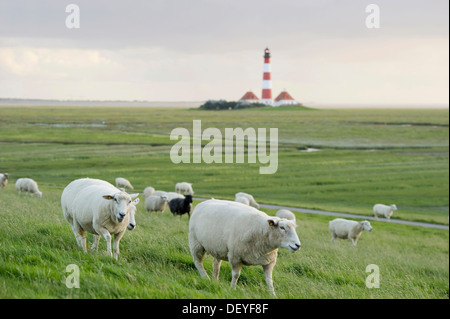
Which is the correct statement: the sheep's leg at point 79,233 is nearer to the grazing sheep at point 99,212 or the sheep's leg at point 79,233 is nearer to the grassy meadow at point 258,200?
the grazing sheep at point 99,212

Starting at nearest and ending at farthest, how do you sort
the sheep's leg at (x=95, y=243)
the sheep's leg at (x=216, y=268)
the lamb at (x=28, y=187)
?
the sheep's leg at (x=216, y=268) < the sheep's leg at (x=95, y=243) < the lamb at (x=28, y=187)

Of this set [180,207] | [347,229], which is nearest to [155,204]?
[180,207]

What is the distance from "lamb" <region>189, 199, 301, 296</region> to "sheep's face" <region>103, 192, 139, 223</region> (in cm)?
138

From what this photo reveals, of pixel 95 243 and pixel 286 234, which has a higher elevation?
pixel 286 234

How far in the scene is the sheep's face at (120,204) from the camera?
9.45m

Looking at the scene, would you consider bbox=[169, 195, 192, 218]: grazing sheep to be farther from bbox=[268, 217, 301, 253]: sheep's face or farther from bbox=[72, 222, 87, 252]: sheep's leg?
bbox=[268, 217, 301, 253]: sheep's face

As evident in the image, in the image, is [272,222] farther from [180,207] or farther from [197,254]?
[180,207]

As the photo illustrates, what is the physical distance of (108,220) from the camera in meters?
9.93

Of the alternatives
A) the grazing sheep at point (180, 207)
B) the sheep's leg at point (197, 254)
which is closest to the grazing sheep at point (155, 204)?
the grazing sheep at point (180, 207)

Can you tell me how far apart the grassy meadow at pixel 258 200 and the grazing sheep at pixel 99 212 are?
390mm

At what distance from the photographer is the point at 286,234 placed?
8.28m

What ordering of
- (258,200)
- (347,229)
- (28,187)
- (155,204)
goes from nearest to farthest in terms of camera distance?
1. (347,229)
2. (155,204)
3. (28,187)
4. (258,200)

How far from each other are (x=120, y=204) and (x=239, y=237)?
8.25 ft
